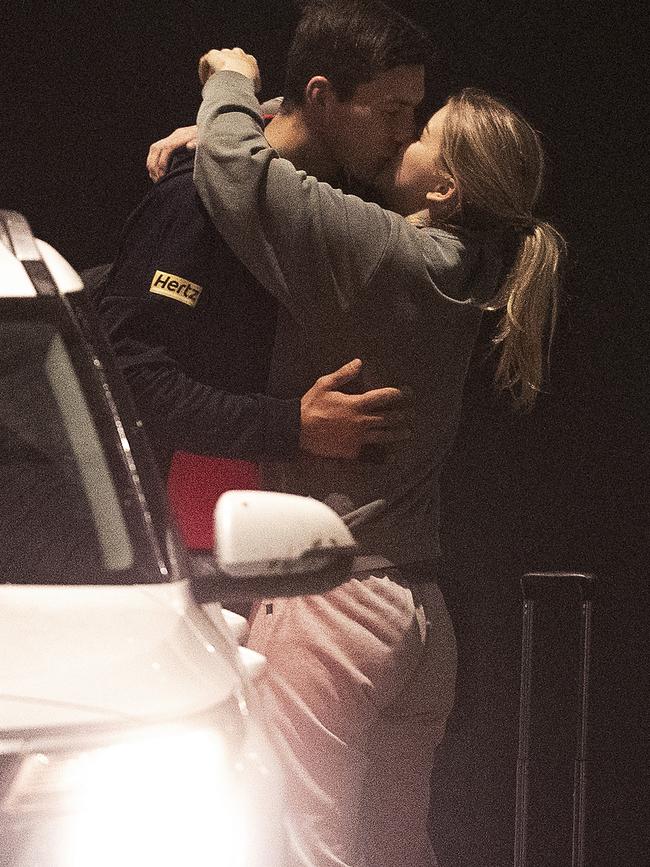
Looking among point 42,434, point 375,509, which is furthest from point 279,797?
point 375,509

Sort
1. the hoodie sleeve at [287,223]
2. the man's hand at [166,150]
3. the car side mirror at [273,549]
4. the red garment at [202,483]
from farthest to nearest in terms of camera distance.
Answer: the man's hand at [166,150] → the red garment at [202,483] → the hoodie sleeve at [287,223] → the car side mirror at [273,549]

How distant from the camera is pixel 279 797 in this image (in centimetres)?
151

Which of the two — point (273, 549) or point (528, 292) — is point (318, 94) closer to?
point (528, 292)

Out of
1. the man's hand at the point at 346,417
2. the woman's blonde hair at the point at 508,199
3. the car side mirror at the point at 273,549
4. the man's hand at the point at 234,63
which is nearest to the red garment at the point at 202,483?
the man's hand at the point at 346,417

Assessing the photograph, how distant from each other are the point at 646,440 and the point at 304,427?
2.12m

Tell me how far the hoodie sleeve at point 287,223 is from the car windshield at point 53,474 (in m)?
0.72

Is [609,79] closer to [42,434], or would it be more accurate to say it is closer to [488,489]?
[488,489]

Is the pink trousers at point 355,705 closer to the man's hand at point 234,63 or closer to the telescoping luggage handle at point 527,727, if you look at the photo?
the telescoping luggage handle at point 527,727

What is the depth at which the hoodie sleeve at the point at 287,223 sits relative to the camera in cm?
258

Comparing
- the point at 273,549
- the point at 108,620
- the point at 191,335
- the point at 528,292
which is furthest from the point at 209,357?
the point at 108,620

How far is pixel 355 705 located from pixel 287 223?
→ 2.86ft

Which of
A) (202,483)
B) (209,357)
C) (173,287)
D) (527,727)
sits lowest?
(527,727)

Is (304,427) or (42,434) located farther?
(304,427)

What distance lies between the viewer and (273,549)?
173 cm
